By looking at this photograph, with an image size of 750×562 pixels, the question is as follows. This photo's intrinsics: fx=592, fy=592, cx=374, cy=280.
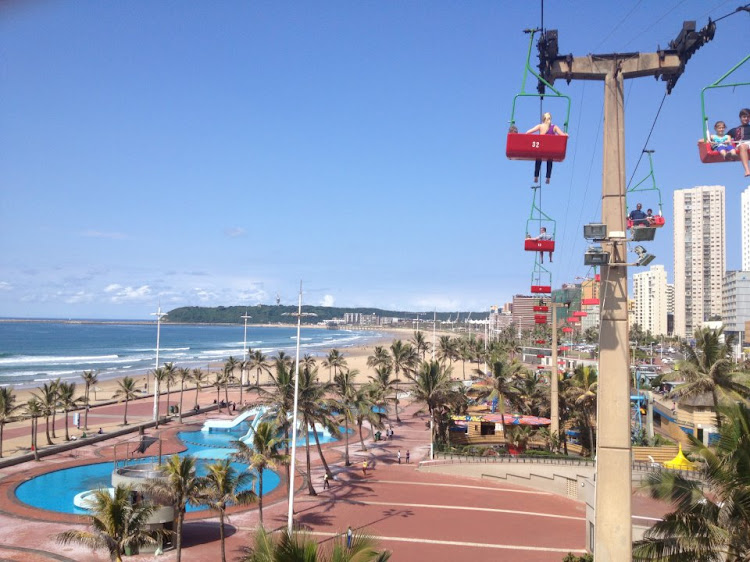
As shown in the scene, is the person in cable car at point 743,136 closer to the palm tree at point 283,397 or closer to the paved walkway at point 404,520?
the paved walkway at point 404,520

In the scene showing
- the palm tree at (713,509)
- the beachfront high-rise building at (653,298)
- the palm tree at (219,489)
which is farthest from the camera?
the beachfront high-rise building at (653,298)

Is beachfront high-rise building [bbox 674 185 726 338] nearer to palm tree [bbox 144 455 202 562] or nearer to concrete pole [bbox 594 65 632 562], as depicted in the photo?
palm tree [bbox 144 455 202 562]

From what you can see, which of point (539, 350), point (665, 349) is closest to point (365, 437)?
point (539, 350)

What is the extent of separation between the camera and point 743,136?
882 centimetres

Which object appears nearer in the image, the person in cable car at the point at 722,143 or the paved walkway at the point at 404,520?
the person in cable car at the point at 722,143

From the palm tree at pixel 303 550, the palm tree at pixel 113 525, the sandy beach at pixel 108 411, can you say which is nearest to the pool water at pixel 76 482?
the sandy beach at pixel 108 411

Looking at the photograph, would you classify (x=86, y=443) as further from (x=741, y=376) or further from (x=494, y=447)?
(x=741, y=376)

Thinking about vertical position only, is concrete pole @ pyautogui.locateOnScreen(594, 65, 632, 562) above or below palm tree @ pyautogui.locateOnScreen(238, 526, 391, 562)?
above

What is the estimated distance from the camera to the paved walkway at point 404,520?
73.3 ft

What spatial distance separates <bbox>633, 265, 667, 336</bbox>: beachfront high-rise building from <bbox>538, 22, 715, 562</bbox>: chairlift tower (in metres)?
182

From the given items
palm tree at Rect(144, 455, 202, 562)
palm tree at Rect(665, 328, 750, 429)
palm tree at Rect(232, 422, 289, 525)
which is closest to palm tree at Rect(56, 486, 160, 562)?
palm tree at Rect(144, 455, 202, 562)

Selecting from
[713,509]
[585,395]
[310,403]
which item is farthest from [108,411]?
[713,509]

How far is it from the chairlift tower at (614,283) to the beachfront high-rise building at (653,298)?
182 metres

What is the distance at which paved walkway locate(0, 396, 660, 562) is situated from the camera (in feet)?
73.3
